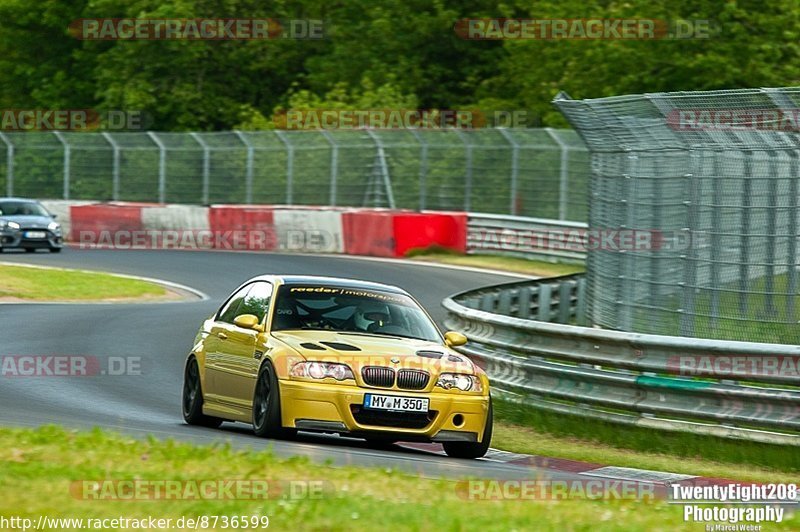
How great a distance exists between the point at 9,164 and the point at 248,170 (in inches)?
337

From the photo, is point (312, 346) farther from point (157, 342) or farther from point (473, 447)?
point (157, 342)

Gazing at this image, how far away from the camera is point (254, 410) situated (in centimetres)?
1168

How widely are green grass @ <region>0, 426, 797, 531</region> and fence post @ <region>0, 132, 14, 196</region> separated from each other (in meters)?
35.8

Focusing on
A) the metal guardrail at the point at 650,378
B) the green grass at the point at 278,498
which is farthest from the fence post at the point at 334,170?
the green grass at the point at 278,498

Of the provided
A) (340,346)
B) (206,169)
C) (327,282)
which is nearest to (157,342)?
(327,282)

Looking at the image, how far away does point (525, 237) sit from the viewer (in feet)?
108

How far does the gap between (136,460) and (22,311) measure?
1480 centimetres

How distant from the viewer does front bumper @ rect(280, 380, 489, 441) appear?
1109 cm

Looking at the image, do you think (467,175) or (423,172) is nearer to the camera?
(467,175)

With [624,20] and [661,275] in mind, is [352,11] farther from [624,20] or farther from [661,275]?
[661,275]

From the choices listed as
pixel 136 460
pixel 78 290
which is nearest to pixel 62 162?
pixel 78 290

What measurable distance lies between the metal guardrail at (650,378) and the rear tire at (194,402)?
2910 mm

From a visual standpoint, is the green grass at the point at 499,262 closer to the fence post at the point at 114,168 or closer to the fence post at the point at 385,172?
the fence post at the point at 385,172

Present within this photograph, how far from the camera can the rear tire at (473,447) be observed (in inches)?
457
